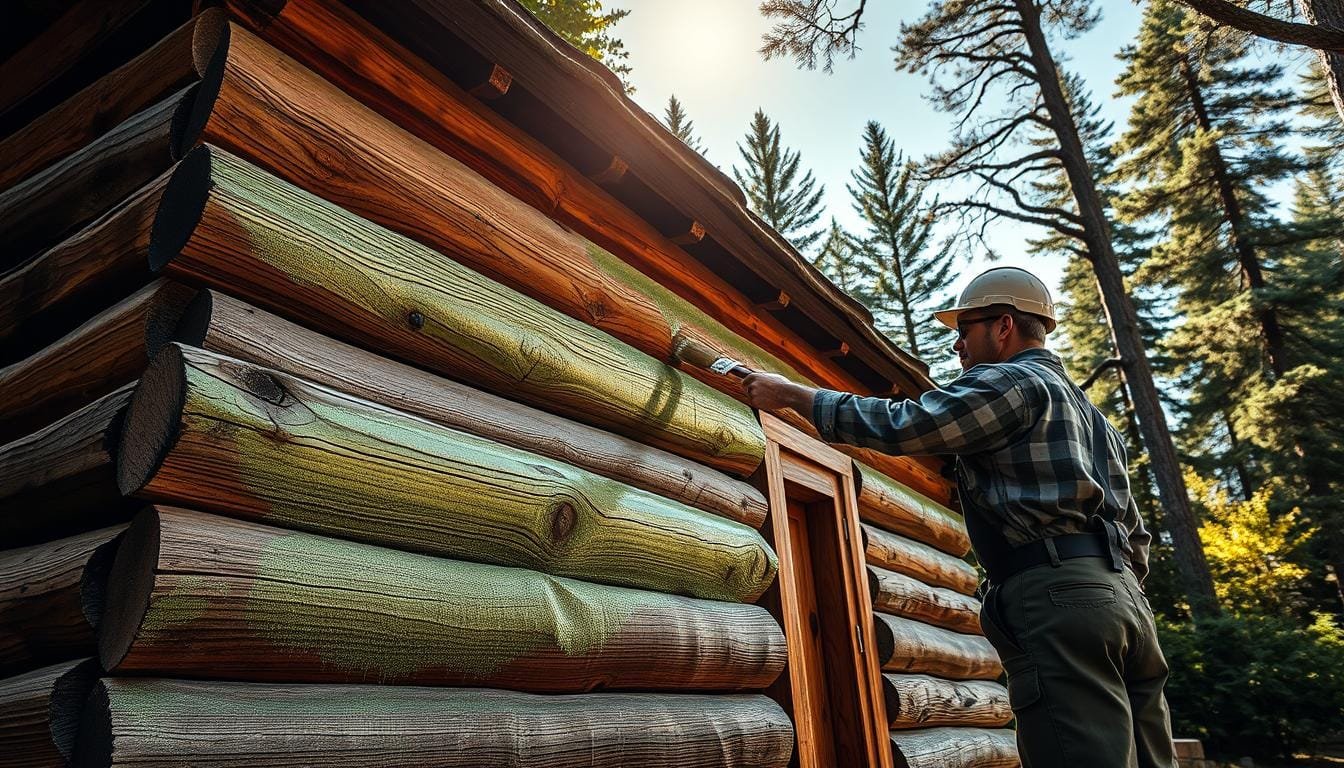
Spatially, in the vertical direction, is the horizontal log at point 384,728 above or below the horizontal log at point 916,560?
below

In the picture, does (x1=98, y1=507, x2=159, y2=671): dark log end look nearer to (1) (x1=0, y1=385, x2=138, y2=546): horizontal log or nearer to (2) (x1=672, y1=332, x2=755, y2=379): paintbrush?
(1) (x1=0, y1=385, x2=138, y2=546): horizontal log

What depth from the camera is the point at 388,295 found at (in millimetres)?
2381

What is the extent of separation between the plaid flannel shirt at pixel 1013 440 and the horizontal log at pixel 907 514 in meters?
2.85

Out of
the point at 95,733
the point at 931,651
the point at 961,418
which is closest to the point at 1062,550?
the point at 961,418

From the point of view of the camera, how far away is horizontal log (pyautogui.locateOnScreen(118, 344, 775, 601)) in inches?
69.4

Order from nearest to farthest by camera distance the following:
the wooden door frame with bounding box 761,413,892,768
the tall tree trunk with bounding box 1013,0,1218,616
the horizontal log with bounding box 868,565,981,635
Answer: the wooden door frame with bounding box 761,413,892,768, the horizontal log with bounding box 868,565,981,635, the tall tree trunk with bounding box 1013,0,1218,616

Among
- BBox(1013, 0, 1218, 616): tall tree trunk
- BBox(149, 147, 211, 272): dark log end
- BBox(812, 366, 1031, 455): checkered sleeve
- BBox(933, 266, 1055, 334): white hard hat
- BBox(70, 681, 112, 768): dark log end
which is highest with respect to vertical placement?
BBox(1013, 0, 1218, 616): tall tree trunk

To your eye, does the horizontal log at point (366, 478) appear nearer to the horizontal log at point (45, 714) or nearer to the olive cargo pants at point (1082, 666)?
the horizontal log at point (45, 714)

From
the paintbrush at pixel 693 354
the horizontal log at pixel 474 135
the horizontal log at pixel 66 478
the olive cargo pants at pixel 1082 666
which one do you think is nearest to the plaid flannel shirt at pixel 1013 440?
the olive cargo pants at pixel 1082 666

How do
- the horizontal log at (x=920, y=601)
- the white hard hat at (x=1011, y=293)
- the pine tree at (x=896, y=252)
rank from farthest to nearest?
the pine tree at (x=896, y=252)
the horizontal log at (x=920, y=601)
the white hard hat at (x=1011, y=293)

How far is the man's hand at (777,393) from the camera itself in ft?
10.4

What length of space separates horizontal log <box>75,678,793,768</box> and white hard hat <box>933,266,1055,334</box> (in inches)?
74.2

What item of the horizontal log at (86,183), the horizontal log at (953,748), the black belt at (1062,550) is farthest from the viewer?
the horizontal log at (953,748)

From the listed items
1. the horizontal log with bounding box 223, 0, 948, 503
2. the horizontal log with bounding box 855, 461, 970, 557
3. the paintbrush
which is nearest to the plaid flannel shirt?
the paintbrush
